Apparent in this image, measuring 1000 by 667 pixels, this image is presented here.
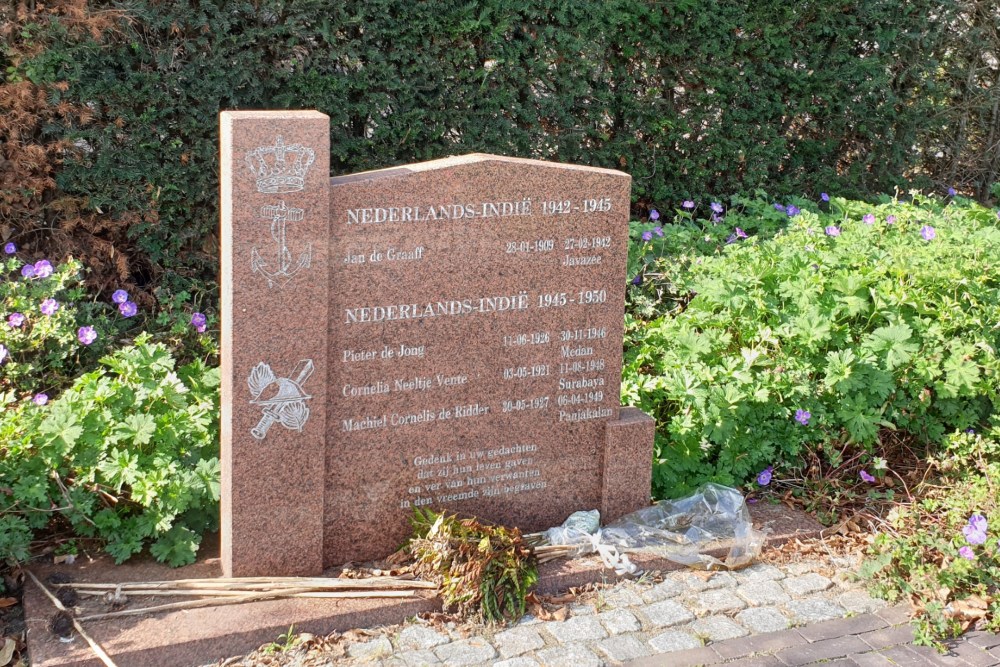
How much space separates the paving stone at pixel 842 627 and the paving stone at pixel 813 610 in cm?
3

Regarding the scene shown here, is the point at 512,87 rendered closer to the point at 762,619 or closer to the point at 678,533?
the point at 678,533

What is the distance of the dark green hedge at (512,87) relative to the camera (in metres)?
5.46

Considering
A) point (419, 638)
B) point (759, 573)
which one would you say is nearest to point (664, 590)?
point (759, 573)

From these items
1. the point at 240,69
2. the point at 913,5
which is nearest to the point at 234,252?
the point at 240,69

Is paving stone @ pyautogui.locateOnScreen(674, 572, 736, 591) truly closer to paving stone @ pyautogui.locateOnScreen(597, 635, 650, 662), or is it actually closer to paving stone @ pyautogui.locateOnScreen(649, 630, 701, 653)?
paving stone @ pyautogui.locateOnScreen(649, 630, 701, 653)

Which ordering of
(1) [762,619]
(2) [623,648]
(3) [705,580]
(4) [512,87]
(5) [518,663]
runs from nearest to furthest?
(5) [518,663] → (2) [623,648] → (1) [762,619] → (3) [705,580] → (4) [512,87]

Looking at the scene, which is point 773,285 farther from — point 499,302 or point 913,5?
point 913,5

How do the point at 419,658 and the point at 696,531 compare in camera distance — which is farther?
the point at 696,531

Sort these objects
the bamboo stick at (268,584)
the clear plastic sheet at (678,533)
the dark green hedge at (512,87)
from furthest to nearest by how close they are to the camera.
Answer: the dark green hedge at (512,87) → the clear plastic sheet at (678,533) → the bamboo stick at (268,584)

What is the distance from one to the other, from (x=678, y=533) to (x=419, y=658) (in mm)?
1287

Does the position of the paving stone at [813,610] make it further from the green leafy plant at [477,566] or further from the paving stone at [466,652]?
the paving stone at [466,652]

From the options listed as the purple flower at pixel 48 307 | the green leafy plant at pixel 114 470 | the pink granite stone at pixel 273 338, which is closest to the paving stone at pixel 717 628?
the pink granite stone at pixel 273 338

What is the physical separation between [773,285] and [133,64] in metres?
3.34

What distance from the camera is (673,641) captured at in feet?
12.4
